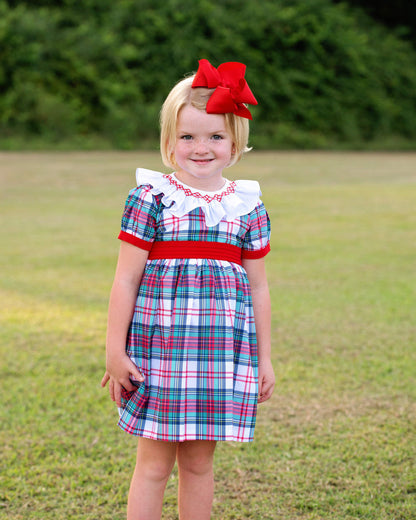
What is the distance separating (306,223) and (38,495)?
19.5 ft

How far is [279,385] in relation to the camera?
2982 millimetres

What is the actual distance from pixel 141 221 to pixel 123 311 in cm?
21

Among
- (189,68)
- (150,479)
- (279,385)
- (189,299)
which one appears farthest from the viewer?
(189,68)

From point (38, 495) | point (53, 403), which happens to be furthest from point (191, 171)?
point (53, 403)

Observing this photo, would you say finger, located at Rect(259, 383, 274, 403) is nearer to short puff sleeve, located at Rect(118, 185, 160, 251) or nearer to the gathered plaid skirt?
the gathered plaid skirt

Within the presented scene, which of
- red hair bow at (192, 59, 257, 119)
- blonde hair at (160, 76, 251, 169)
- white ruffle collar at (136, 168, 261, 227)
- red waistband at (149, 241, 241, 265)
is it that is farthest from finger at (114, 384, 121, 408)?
red hair bow at (192, 59, 257, 119)

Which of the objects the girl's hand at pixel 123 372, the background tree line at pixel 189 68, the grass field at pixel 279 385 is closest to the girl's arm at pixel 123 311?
the girl's hand at pixel 123 372

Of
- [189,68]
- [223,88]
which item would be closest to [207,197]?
[223,88]

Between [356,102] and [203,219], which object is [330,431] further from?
[356,102]

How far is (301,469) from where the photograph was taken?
2234 millimetres

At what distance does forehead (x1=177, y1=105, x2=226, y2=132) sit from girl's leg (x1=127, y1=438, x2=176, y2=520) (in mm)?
745

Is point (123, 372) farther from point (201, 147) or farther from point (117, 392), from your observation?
point (201, 147)

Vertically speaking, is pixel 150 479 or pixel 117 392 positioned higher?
pixel 117 392

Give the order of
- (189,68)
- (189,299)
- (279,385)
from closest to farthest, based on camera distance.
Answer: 1. (189,299)
2. (279,385)
3. (189,68)
